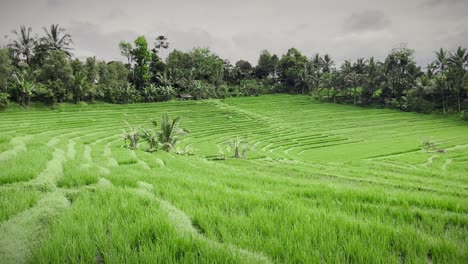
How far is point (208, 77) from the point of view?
3607 inches

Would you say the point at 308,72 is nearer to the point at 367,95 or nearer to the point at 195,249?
the point at 367,95

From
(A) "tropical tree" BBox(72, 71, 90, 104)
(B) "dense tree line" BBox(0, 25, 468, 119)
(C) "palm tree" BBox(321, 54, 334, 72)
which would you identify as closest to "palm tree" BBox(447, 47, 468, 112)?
(B) "dense tree line" BBox(0, 25, 468, 119)

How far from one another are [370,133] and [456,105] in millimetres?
31417

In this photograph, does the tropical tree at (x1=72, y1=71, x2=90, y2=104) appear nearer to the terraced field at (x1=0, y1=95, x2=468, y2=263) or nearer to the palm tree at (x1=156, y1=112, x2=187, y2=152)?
the palm tree at (x1=156, y1=112, x2=187, y2=152)

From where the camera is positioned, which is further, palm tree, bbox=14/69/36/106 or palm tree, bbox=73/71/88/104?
palm tree, bbox=73/71/88/104

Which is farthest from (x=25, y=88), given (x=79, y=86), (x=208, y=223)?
(x=208, y=223)

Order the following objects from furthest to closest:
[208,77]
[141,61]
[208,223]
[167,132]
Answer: [208,77] < [141,61] < [167,132] < [208,223]

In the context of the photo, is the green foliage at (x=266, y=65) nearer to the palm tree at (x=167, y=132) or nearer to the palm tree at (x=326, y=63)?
the palm tree at (x=326, y=63)

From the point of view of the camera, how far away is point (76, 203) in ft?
11.8

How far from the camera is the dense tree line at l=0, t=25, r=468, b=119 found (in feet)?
174

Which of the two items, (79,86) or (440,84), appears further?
(440,84)

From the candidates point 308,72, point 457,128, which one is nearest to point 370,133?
point 457,128

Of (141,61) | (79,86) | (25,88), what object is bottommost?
(25,88)

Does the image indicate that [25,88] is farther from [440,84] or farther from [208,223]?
[440,84]
